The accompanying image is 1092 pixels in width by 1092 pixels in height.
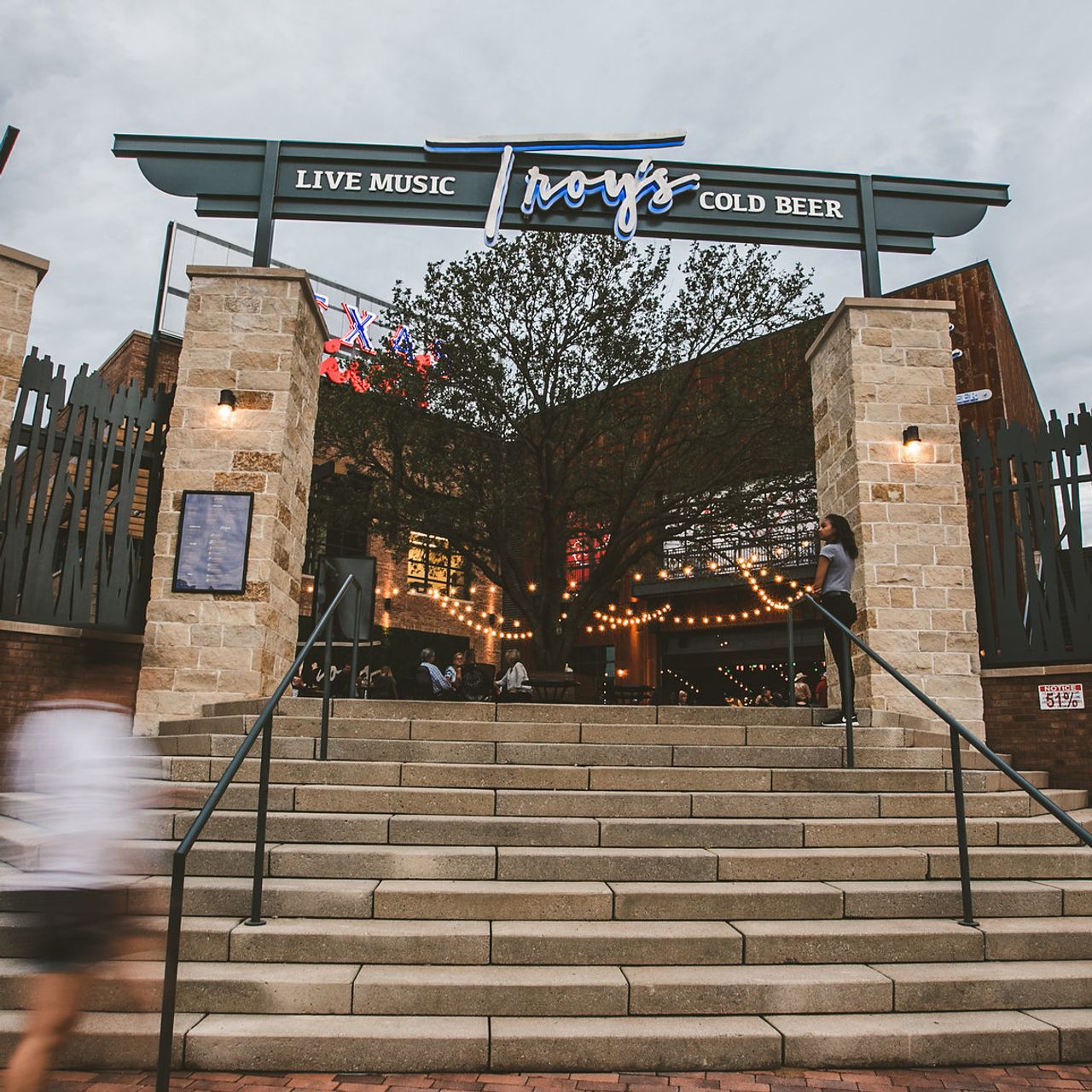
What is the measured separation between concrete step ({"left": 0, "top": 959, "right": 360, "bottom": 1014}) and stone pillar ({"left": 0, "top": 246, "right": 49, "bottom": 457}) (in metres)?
5.04

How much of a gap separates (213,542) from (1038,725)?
7435 millimetres

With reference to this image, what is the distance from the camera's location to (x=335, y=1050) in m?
3.12

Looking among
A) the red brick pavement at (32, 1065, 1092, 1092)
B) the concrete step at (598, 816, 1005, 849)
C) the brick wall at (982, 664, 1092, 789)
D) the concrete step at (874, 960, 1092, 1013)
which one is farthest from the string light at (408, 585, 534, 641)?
the red brick pavement at (32, 1065, 1092, 1092)

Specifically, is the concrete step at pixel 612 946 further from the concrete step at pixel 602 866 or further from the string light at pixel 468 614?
the string light at pixel 468 614

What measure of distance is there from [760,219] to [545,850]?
741 cm

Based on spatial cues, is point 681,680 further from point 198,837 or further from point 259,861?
point 259,861

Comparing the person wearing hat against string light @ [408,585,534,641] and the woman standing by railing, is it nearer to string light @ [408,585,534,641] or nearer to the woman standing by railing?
the woman standing by railing

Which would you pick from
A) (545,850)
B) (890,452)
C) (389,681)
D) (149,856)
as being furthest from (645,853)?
(389,681)

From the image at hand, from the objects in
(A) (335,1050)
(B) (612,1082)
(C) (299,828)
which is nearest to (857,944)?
(B) (612,1082)

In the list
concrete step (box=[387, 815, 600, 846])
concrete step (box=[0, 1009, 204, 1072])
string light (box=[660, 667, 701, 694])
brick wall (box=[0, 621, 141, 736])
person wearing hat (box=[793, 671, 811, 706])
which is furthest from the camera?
string light (box=[660, 667, 701, 694])

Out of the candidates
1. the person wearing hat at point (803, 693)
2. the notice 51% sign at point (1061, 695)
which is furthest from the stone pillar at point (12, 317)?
the person wearing hat at point (803, 693)

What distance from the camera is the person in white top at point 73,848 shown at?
2715mm

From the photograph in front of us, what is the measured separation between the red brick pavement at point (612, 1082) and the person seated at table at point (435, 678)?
315 inches

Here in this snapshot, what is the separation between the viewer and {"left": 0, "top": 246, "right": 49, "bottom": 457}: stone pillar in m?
6.94
